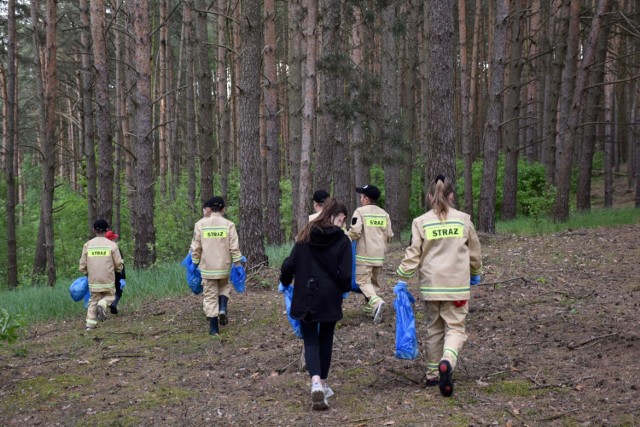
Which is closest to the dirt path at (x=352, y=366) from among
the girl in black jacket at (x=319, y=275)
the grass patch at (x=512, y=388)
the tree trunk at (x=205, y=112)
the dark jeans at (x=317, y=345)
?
the grass patch at (x=512, y=388)

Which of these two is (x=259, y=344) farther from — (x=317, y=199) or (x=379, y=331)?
(x=317, y=199)

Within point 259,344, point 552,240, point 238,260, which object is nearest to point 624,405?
point 259,344

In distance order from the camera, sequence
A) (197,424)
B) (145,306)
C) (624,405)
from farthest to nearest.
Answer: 1. (145,306)
2. (197,424)
3. (624,405)

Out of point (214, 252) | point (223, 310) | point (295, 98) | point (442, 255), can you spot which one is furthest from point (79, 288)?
point (295, 98)

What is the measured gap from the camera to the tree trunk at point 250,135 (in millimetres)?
12242

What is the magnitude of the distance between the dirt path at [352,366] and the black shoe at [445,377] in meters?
0.12

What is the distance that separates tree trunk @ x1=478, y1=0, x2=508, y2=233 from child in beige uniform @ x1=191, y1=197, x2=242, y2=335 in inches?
342

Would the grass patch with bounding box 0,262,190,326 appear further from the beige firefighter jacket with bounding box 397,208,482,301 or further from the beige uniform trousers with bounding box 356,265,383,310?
the beige firefighter jacket with bounding box 397,208,482,301

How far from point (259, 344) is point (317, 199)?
2.25 metres

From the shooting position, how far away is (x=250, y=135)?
1230 centimetres

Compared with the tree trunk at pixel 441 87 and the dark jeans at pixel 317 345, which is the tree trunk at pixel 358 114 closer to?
the tree trunk at pixel 441 87

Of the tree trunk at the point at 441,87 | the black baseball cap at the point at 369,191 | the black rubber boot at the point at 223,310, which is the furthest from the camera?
the tree trunk at the point at 441,87

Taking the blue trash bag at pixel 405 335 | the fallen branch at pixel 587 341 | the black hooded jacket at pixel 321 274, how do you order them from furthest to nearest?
the fallen branch at pixel 587 341 → the blue trash bag at pixel 405 335 → the black hooded jacket at pixel 321 274

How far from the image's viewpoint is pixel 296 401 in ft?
20.5
